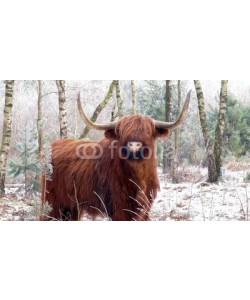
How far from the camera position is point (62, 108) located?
621cm

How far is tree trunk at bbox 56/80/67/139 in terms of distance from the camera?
6117 mm

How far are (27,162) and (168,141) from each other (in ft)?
5.37

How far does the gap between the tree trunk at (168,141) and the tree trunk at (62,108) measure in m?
1.18

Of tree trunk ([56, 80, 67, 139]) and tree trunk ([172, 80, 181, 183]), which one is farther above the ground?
tree trunk ([56, 80, 67, 139])

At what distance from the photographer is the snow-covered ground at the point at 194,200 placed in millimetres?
5961

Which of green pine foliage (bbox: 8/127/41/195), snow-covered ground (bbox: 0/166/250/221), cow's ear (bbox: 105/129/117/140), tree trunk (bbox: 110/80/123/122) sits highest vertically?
tree trunk (bbox: 110/80/123/122)

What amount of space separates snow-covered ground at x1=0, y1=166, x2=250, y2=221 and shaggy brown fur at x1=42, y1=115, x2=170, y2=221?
0.62 feet

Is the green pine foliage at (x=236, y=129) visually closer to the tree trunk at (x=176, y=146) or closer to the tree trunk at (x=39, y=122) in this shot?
the tree trunk at (x=176, y=146)

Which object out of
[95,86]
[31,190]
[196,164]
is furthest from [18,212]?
[196,164]

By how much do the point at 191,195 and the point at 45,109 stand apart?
1.95 meters

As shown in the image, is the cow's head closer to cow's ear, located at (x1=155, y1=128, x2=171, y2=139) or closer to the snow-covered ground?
cow's ear, located at (x1=155, y1=128, x2=171, y2=139)

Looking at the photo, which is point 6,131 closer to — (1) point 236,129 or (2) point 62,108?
(2) point 62,108

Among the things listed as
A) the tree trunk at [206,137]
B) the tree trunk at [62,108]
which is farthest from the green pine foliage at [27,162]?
the tree trunk at [206,137]

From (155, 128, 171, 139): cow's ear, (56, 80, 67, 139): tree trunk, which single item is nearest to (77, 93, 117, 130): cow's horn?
(56, 80, 67, 139): tree trunk
